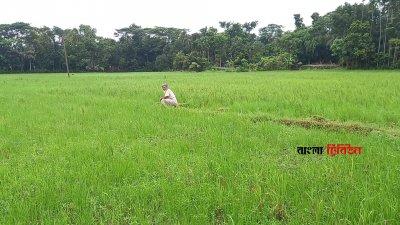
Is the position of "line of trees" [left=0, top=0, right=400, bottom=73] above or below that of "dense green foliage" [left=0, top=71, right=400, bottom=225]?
above

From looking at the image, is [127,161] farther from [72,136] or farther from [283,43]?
[283,43]

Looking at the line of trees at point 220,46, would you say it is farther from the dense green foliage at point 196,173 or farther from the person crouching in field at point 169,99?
the dense green foliage at point 196,173

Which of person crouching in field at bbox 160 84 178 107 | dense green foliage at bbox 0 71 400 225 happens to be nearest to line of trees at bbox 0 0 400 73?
person crouching in field at bbox 160 84 178 107

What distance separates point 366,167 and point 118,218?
3.11 metres

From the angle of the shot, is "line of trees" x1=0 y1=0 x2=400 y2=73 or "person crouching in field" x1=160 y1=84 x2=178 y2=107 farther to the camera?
"line of trees" x1=0 y1=0 x2=400 y2=73

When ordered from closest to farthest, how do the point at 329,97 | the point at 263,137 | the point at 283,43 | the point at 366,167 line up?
the point at 366,167, the point at 263,137, the point at 329,97, the point at 283,43

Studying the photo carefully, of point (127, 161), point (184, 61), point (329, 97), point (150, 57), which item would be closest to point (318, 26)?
point (184, 61)

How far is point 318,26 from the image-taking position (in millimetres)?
49812

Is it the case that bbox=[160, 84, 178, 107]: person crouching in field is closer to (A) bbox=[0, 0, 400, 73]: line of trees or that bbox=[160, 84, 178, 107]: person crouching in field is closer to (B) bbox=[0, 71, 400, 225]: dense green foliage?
(B) bbox=[0, 71, 400, 225]: dense green foliage

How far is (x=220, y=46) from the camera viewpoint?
190ft

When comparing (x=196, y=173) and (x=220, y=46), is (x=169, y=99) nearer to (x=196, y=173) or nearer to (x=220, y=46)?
(x=196, y=173)

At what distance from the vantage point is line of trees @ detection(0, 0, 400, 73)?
3969 centimetres

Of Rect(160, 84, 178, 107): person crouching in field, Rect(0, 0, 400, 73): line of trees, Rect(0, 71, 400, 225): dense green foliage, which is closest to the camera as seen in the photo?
Rect(0, 71, 400, 225): dense green foliage

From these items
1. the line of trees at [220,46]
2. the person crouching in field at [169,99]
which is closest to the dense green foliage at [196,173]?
the person crouching in field at [169,99]
